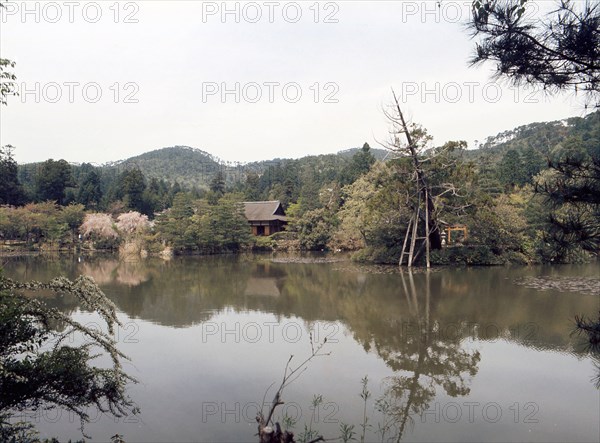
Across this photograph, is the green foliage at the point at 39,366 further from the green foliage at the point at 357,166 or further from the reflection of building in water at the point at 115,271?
the green foliage at the point at 357,166

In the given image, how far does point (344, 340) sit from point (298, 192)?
85.1ft

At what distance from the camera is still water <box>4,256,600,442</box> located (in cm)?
386

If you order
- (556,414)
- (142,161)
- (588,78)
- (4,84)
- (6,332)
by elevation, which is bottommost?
(556,414)

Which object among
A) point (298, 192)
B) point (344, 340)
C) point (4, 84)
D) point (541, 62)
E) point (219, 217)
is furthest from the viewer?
point (298, 192)

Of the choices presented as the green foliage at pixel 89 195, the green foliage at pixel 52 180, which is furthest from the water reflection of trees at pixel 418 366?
the green foliage at pixel 52 180

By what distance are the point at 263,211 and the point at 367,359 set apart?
22.3 metres

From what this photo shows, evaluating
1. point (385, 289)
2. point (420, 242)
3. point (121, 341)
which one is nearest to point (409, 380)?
point (121, 341)

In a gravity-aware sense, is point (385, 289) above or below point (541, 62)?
below

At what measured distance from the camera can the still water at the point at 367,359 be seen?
12.7ft

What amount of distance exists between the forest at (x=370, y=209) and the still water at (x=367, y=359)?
149 cm

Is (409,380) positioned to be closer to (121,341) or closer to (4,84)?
(121,341)

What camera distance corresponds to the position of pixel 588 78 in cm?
289

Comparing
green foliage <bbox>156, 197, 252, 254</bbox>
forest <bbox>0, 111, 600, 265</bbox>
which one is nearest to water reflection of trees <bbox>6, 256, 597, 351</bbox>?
forest <bbox>0, 111, 600, 265</bbox>

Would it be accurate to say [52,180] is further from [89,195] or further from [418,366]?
[418,366]
